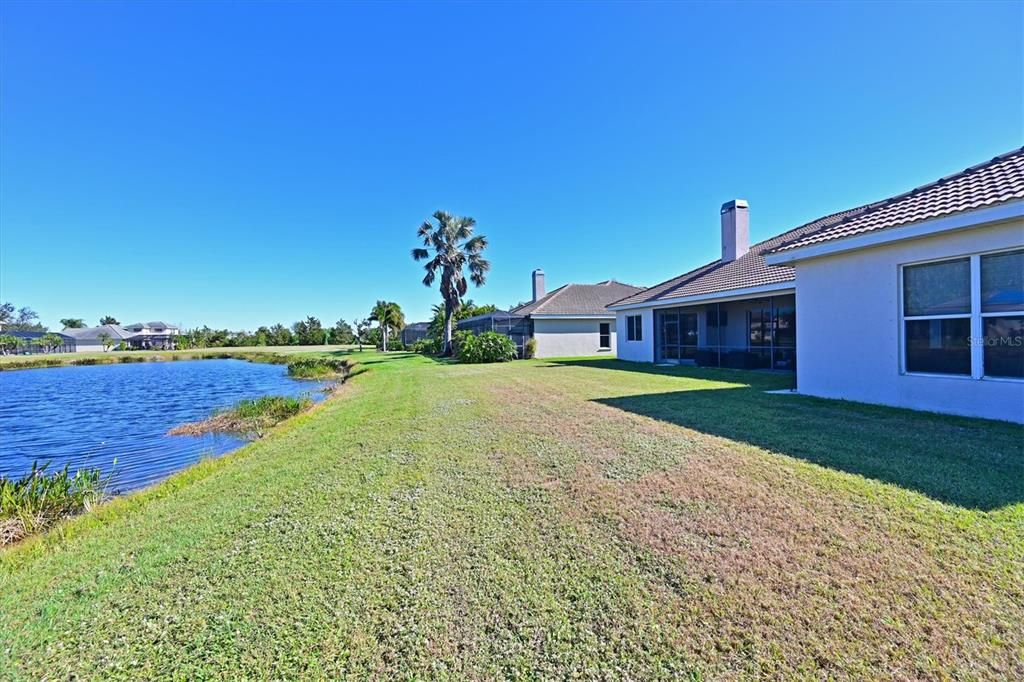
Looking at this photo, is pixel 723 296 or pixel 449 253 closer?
pixel 723 296

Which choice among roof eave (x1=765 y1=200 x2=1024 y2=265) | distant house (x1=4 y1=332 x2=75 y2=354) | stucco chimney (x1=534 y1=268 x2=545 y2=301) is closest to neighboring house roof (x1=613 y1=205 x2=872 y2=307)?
roof eave (x1=765 y1=200 x2=1024 y2=265)

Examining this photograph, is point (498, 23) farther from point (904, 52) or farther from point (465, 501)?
point (465, 501)

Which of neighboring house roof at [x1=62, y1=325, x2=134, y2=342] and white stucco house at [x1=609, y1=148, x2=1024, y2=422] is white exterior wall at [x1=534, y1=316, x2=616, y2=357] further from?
neighboring house roof at [x1=62, y1=325, x2=134, y2=342]

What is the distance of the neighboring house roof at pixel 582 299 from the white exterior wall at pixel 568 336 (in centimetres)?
49

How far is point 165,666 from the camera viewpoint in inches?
88.1

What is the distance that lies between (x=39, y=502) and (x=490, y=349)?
18.2 meters

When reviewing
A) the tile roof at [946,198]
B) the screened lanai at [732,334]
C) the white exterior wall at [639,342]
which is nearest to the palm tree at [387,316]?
the white exterior wall at [639,342]

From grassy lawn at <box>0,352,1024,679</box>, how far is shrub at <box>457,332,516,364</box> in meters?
17.1

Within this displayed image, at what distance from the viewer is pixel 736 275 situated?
15.6 metres

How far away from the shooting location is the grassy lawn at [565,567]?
219 centimetres

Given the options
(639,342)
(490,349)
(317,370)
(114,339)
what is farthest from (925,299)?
(114,339)

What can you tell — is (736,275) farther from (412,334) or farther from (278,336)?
(278,336)

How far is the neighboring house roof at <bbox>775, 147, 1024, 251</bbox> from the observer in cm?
595

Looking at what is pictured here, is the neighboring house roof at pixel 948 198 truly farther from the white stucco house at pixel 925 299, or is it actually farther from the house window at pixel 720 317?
the house window at pixel 720 317
